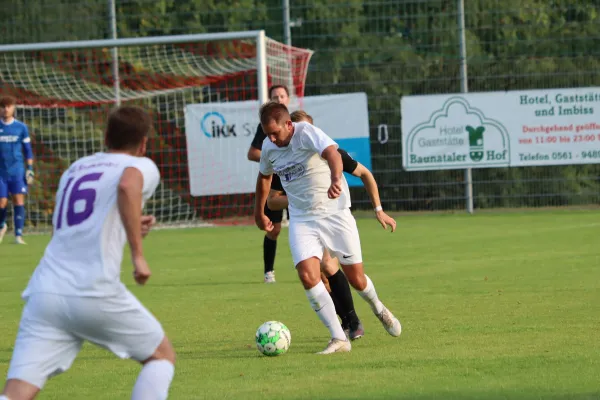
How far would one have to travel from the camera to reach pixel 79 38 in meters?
23.7

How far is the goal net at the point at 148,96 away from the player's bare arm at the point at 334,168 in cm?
1308

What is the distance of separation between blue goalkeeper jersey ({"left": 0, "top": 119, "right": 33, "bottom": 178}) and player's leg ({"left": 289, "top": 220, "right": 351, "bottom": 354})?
11.0 m

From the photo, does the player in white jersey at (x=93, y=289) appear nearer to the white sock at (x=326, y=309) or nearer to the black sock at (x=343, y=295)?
the white sock at (x=326, y=309)

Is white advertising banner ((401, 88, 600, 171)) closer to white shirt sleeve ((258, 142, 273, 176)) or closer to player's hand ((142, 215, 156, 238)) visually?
white shirt sleeve ((258, 142, 273, 176))

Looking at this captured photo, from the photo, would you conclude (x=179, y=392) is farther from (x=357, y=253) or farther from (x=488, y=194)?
(x=488, y=194)

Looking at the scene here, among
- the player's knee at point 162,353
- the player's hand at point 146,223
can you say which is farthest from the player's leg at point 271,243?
the player's knee at point 162,353

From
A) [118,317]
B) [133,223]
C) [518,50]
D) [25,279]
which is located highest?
[518,50]

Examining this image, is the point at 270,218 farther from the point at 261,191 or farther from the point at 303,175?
the point at 303,175

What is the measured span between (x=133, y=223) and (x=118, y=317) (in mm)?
401

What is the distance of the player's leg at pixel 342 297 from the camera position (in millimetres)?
8258

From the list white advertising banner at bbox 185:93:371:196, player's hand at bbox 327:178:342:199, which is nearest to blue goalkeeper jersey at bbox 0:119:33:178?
white advertising banner at bbox 185:93:371:196

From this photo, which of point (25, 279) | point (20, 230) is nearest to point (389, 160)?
point (20, 230)

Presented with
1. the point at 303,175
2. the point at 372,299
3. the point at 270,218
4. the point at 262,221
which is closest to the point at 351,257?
the point at 372,299

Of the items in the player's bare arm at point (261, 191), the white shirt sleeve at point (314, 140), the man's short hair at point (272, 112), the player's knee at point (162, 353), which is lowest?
the player's knee at point (162, 353)
